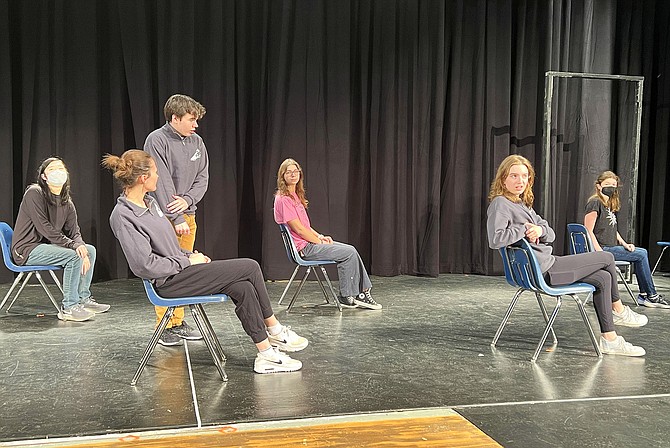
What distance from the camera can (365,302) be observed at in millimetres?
5391

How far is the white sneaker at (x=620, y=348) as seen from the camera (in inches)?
159

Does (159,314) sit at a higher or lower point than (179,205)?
lower

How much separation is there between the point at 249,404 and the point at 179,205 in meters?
1.38

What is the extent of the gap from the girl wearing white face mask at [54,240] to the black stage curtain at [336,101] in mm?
1304

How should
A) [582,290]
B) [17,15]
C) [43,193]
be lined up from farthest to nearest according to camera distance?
1. [17,15]
2. [43,193]
3. [582,290]

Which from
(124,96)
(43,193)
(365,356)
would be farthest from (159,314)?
(124,96)

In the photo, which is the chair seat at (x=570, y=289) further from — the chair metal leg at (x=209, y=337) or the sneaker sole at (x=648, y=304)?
the sneaker sole at (x=648, y=304)

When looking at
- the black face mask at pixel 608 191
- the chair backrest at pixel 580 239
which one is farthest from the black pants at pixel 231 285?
the black face mask at pixel 608 191

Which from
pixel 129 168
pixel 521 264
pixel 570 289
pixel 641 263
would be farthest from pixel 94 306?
pixel 641 263

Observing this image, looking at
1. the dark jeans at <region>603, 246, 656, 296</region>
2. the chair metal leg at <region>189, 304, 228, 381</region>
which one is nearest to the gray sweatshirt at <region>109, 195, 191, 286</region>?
the chair metal leg at <region>189, 304, 228, 381</region>

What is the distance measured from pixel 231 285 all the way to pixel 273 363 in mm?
463

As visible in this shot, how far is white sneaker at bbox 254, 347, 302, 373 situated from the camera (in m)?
3.64

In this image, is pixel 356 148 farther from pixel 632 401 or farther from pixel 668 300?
pixel 632 401

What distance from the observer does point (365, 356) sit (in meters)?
4.02
